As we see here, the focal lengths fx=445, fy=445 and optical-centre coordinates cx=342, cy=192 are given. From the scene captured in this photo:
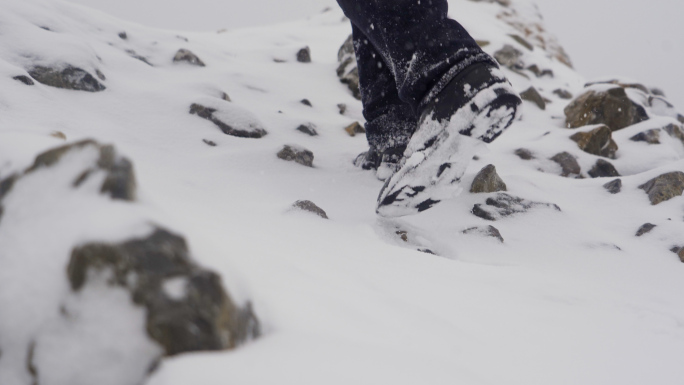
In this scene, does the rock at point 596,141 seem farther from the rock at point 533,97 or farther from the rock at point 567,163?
the rock at point 533,97

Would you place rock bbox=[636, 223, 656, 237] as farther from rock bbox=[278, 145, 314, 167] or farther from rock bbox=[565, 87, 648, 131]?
rock bbox=[565, 87, 648, 131]

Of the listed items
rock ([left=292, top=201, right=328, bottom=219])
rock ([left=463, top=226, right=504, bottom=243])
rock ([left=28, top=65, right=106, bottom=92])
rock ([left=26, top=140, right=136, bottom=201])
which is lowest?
Answer: rock ([left=28, top=65, right=106, bottom=92])

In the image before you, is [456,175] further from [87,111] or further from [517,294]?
[87,111]

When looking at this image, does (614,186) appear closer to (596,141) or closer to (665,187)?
(665,187)

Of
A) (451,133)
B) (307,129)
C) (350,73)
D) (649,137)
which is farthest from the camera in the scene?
(350,73)

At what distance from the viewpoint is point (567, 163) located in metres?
2.95

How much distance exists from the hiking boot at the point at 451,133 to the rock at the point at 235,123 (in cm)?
117

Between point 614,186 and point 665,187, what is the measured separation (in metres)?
Result: 0.24

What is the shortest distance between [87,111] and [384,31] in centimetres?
147

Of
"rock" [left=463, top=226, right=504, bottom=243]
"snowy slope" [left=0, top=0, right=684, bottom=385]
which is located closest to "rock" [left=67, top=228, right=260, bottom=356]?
"snowy slope" [left=0, top=0, right=684, bottom=385]

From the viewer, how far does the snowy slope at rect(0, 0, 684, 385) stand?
58 centimetres

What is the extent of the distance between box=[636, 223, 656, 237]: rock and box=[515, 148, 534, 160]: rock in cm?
102

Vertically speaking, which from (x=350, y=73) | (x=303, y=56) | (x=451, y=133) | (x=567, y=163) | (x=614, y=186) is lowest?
(x=303, y=56)

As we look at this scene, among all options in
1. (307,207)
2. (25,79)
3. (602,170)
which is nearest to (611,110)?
(602,170)
